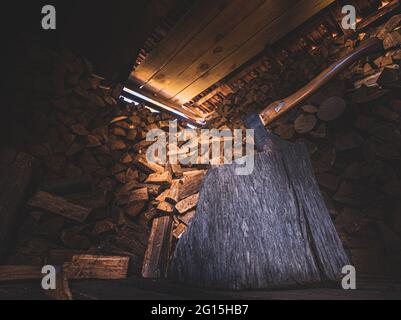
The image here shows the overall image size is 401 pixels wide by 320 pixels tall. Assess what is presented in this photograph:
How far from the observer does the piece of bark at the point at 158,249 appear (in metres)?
2.42

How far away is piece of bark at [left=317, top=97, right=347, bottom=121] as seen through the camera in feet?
→ 8.48

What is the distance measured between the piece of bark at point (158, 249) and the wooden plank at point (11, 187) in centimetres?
142

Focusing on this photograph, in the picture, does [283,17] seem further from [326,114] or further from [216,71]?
[326,114]

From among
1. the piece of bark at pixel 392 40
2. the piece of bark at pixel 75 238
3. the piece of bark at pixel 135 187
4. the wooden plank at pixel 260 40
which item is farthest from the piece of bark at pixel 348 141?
the piece of bark at pixel 75 238

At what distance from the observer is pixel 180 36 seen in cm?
318

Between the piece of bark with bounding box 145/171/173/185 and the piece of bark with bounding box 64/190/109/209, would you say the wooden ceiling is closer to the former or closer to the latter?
the piece of bark with bounding box 145/171/173/185

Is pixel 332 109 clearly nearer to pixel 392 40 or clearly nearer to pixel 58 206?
pixel 392 40

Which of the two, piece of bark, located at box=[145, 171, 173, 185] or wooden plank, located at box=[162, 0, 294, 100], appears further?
piece of bark, located at box=[145, 171, 173, 185]

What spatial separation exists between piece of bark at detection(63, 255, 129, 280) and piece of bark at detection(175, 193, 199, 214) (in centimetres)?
84

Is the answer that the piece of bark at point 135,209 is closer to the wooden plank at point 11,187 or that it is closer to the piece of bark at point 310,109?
the wooden plank at point 11,187

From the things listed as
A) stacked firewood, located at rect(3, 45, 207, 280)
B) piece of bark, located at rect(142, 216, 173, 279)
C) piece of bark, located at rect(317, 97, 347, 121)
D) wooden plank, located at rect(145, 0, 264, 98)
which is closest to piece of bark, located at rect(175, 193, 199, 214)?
stacked firewood, located at rect(3, 45, 207, 280)

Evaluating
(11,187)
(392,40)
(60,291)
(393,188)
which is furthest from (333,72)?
(11,187)
